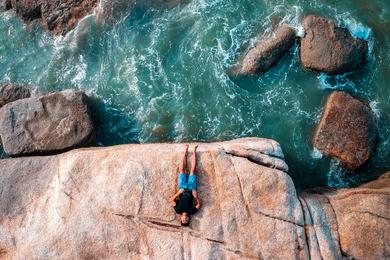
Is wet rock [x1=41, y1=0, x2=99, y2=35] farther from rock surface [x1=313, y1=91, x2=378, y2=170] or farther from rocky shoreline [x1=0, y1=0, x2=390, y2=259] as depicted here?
rock surface [x1=313, y1=91, x2=378, y2=170]

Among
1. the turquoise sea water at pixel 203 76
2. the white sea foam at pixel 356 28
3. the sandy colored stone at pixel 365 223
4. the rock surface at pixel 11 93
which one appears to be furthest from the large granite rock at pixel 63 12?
the sandy colored stone at pixel 365 223

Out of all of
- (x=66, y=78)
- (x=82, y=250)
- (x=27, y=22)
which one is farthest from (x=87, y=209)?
(x=27, y=22)

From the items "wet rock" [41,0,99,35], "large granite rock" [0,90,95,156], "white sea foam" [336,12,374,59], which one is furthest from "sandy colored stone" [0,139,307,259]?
"wet rock" [41,0,99,35]

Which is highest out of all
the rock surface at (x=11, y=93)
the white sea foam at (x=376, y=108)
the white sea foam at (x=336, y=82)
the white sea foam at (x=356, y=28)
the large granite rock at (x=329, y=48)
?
the white sea foam at (x=356, y=28)

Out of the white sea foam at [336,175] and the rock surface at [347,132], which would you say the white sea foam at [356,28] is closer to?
the rock surface at [347,132]

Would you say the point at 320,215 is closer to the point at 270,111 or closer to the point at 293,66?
the point at 270,111

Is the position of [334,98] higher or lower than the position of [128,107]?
higher

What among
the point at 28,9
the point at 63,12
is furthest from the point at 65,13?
the point at 28,9
